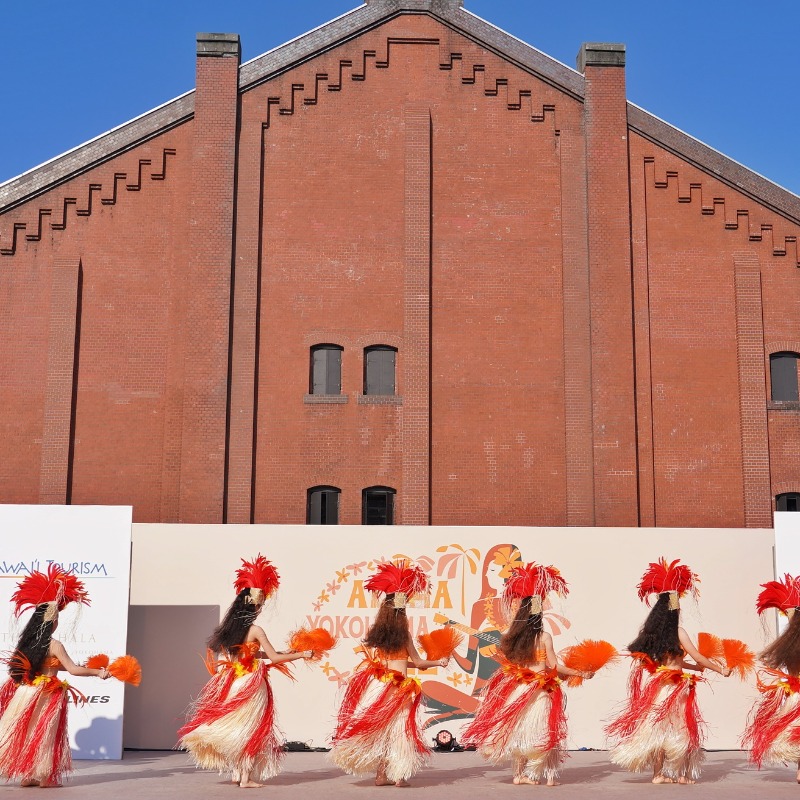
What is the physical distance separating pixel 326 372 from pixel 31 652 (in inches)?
429

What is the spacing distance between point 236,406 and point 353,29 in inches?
309

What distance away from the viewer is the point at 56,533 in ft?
43.9

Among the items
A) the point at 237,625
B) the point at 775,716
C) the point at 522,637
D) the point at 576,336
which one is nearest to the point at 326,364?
the point at 576,336

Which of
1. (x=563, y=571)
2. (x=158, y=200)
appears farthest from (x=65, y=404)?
(x=563, y=571)

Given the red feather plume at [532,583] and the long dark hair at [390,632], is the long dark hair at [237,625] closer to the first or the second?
the long dark hair at [390,632]

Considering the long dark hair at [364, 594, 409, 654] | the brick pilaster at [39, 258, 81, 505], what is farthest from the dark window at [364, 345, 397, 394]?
the long dark hair at [364, 594, 409, 654]

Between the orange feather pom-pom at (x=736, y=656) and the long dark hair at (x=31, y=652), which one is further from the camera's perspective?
the orange feather pom-pom at (x=736, y=656)

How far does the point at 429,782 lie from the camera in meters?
11.4

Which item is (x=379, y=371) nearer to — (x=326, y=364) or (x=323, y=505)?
(x=326, y=364)

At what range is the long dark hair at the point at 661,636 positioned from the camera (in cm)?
1136

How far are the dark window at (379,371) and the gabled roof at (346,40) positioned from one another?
230 inches

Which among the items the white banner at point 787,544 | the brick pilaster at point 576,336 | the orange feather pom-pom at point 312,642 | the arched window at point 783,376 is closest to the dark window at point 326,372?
the brick pilaster at point 576,336

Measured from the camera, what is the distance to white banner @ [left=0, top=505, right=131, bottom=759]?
1309 centimetres

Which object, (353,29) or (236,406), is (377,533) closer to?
(236,406)
